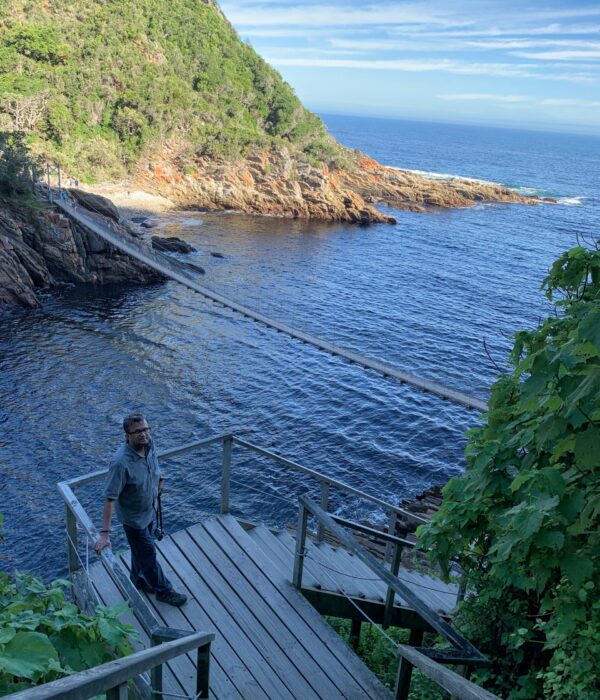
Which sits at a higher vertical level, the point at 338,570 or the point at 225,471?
the point at 225,471

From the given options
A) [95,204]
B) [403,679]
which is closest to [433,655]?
[403,679]

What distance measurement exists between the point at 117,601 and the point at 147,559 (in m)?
0.39

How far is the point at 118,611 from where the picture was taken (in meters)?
2.81

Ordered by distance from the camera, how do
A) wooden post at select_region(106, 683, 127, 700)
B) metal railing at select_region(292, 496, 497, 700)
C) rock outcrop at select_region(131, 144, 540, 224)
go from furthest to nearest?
rock outcrop at select_region(131, 144, 540, 224) → metal railing at select_region(292, 496, 497, 700) → wooden post at select_region(106, 683, 127, 700)

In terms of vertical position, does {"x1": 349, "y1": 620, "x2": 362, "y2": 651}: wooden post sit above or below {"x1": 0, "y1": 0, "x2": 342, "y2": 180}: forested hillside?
below

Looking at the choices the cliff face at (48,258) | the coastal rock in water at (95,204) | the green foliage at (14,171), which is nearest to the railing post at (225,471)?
the cliff face at (48,258)

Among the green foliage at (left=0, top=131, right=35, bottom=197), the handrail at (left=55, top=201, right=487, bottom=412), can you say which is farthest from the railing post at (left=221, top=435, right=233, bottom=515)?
the green foliage at (left=0, top=131, right=35, bottom=197)

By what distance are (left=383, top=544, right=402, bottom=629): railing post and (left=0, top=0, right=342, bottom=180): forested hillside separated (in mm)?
41943

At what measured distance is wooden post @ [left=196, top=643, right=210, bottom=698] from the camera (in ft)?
10.7

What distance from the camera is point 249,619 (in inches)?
190

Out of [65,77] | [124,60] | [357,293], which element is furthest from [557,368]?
[124,60]

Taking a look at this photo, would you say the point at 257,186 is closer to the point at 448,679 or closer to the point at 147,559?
the point at 147,559

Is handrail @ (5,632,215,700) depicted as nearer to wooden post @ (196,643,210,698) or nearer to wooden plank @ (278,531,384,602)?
wooden post @ (196,643,210,698)

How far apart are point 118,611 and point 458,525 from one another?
232 cm
